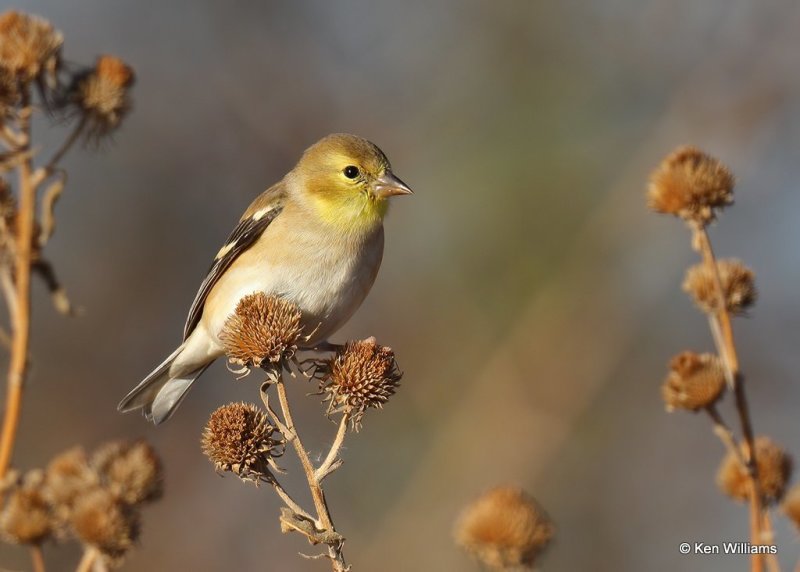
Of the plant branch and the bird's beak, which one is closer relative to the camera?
the plant branch

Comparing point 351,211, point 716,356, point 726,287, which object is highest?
point 351,211

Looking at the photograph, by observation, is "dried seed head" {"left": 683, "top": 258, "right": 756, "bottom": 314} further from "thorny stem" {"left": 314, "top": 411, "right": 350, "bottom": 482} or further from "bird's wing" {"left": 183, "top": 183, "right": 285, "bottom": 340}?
"bird's wing" {"left": 183, "top": 183, "right": 285, "bottom": 340}

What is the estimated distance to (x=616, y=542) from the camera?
24.2 ft

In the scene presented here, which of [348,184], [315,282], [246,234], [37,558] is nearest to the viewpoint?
[37,558]

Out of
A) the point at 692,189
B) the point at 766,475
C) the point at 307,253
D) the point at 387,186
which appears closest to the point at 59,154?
the point at 307,253

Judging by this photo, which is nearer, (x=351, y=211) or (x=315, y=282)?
(x=315, y=282)

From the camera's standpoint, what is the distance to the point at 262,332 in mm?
2939

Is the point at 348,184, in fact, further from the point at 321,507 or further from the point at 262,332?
the point at 321,507

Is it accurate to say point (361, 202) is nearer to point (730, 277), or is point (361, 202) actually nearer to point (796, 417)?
point (730, 277)

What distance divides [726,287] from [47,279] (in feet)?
7.92

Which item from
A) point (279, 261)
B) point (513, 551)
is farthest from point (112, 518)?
point (279, 261)

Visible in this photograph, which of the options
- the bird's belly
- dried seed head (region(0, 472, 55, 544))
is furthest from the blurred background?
dried seed head (region(0, 472, 55, 544))

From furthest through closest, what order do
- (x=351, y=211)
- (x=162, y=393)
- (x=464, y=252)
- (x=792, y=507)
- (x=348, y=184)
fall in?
(x=464, y=252), (x=162, y=393), (x=348, y=184), (x=351, y=211), (x=792, y=507)

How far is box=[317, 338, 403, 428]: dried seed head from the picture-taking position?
2.88 meters
